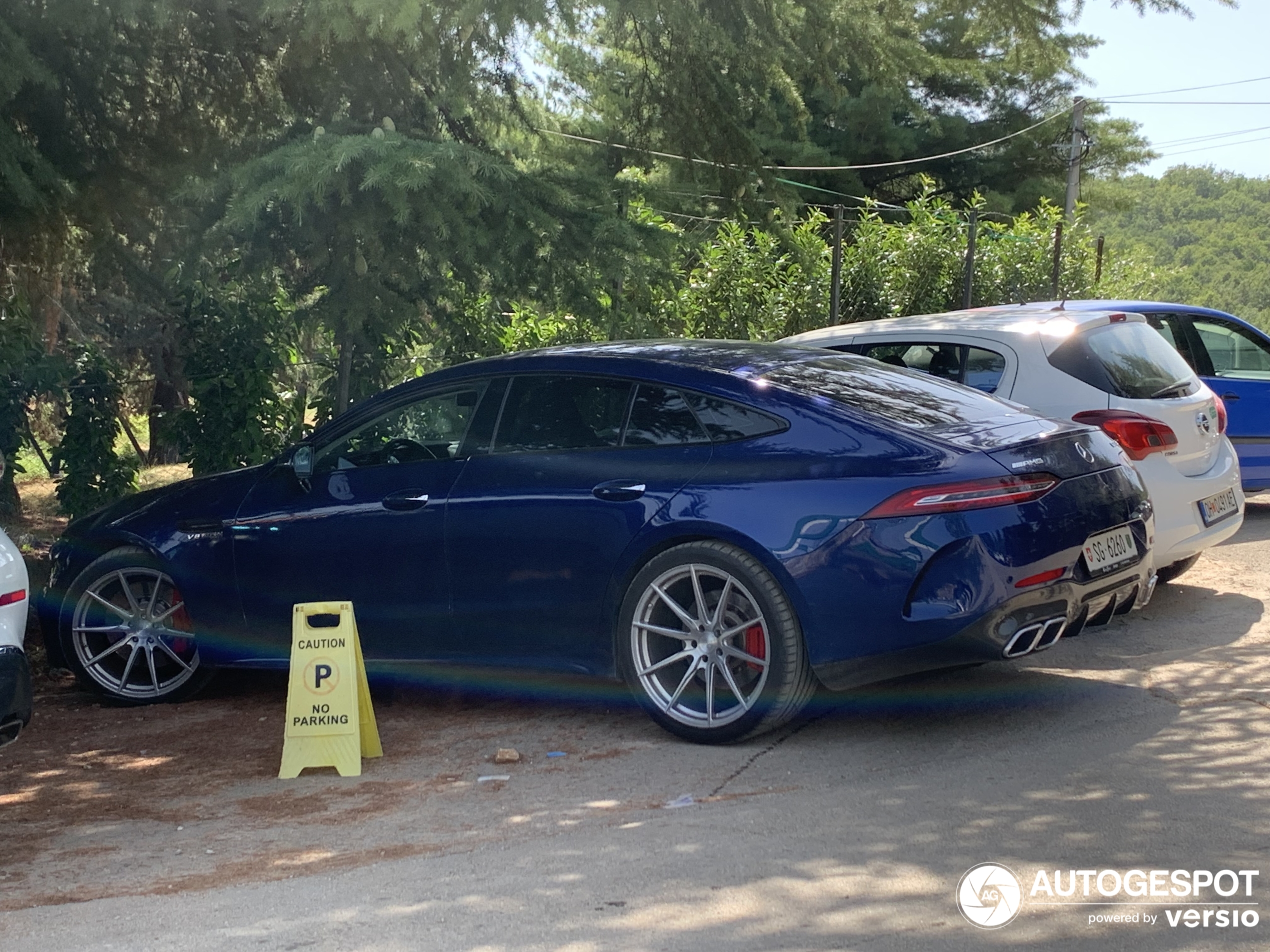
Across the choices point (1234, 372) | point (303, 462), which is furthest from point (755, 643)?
point (1234, 372)

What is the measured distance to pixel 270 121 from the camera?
9641 mm

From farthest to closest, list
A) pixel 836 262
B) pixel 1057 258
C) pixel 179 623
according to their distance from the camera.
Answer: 1. pixel 1057 258
2. pixel 836 262
3. pixel 179 623

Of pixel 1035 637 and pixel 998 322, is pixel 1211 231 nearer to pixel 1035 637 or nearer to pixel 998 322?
pixel 998 322

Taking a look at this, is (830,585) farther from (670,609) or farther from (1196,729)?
(1196,729)

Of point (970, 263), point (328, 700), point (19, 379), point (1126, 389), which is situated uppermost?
point (970, 263)

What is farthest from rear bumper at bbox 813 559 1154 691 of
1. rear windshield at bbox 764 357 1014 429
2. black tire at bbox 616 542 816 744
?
rear windshield at bbox 764 357 1014 429

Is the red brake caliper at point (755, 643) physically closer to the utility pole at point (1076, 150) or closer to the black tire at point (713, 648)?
the black tire at point (713, 648)

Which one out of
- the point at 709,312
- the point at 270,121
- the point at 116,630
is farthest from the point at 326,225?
the point at 709,312

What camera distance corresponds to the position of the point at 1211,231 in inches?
2362

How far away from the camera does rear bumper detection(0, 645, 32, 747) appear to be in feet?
15.5

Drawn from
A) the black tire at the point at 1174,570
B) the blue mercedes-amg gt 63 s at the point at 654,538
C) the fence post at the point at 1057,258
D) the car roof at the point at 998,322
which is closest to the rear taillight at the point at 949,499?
the blue mercedes-amg gt 63 s at the point at 654,538

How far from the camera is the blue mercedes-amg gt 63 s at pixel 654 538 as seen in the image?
5.22 metres

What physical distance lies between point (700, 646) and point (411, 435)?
181cm

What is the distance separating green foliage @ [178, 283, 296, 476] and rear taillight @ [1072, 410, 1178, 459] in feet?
19.3
